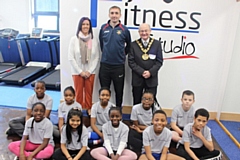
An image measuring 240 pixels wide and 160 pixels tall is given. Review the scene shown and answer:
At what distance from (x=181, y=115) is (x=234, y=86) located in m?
1.32

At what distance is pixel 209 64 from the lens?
152 inches

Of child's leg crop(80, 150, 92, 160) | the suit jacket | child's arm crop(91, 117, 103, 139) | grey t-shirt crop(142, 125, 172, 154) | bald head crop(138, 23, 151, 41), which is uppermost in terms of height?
bald head crop(138, 23, 151, 41)

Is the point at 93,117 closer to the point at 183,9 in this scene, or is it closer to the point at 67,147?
the point at 67,147

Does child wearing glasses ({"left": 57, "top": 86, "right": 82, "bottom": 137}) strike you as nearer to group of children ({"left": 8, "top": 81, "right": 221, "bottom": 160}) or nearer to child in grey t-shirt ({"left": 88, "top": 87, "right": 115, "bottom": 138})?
child in grey t-shirt ({"left": 88, "top": 87, "right": 115, "bottom": 138})

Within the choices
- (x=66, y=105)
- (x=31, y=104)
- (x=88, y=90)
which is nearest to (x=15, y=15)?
(x=88, y=90)

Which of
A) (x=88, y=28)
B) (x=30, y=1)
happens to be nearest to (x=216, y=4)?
(x=88, y=28)

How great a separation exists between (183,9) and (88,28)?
1438 mm

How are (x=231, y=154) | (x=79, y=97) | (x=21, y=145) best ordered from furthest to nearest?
(x=79, y=97) → (x=231, y=154) → (x=21, y=145)

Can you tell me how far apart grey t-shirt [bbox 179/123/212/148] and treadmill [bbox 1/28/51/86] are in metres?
3.89

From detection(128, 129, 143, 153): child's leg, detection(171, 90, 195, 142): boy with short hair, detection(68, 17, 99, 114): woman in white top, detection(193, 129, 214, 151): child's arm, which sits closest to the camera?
detection(193, 129, 214, 151): child's arm

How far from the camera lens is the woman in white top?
3650 mm

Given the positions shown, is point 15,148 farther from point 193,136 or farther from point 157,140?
point 193,136

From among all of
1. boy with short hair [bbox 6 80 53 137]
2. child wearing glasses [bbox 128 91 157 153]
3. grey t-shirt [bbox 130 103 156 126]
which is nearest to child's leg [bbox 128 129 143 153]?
child wearing glasses [bbox 128 91 157 153]

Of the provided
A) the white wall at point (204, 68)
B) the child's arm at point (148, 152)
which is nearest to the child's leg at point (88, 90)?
the white wall at point (204, 68)
